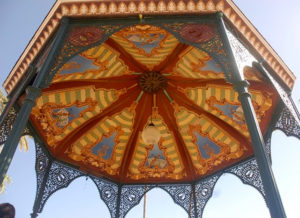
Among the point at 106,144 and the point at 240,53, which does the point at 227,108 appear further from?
the point at 106,144

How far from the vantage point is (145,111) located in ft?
34.2

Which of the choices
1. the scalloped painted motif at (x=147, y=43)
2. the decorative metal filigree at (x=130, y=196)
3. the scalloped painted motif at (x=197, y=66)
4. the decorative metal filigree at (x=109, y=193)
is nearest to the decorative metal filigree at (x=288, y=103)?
the scalloped painted motif at (x=197, y=66)

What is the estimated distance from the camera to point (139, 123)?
1054 cm

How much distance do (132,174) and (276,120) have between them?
4.76 meters

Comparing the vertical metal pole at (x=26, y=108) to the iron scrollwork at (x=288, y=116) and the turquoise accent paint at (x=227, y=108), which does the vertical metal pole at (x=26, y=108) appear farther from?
the turquoise accent paint at (x=227, y=108)

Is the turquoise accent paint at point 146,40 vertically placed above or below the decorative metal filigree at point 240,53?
above

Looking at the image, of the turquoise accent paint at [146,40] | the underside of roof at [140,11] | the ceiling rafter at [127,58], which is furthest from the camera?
the ceiling rafter at [127,58]

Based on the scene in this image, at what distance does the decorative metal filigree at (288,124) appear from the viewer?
24.5ft

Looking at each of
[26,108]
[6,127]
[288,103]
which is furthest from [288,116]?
[6,127]

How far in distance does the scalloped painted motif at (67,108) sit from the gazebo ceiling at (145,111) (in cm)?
3

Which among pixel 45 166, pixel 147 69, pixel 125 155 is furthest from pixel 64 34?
pixel 125 155

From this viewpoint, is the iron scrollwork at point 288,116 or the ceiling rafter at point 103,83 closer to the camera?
the iron scrollwork at point 288,116

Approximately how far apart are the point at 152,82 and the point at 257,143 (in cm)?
A: 552

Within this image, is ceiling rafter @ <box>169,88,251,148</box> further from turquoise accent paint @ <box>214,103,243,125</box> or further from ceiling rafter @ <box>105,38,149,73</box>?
ceiling rafter @ <box>105,38,149,73</box>
